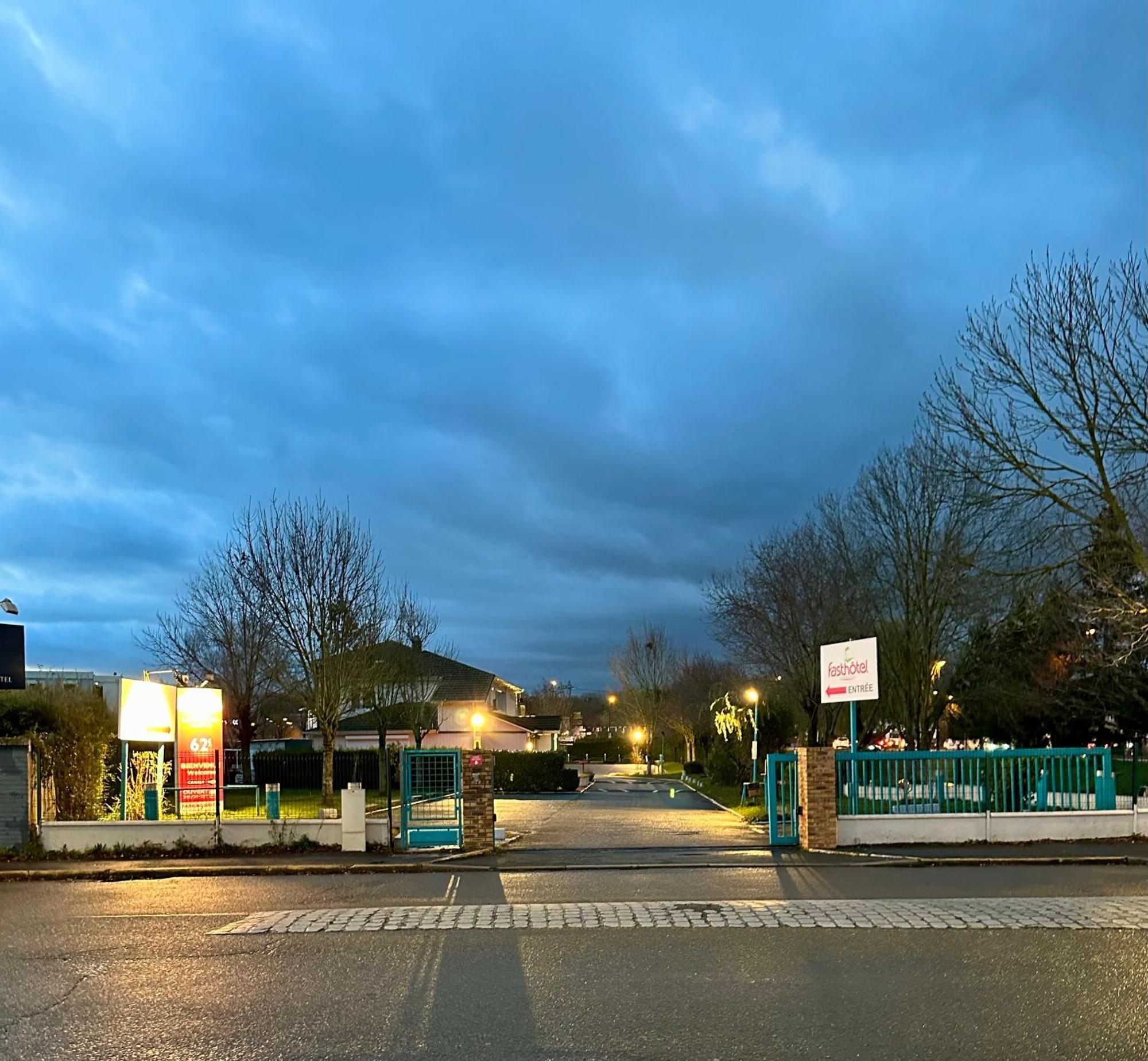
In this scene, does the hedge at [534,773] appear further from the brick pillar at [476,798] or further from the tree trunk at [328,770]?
the brick pillar at [476,798]

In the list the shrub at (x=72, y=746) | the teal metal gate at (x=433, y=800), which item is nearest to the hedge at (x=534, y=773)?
the shrub at (x=72, y=746)

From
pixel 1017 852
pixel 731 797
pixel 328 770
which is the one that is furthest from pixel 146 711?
pixel 731 797

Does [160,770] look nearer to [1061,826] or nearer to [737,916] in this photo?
[737,916]

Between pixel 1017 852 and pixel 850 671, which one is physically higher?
pixel 850 671

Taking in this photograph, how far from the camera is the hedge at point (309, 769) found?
140 ft

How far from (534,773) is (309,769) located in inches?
396

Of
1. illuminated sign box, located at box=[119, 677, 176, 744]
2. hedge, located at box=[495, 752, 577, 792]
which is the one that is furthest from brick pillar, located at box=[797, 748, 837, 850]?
hedge, located at box=[495, 752, 577, 792]

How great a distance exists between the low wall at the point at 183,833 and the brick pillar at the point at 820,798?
22.9 feet

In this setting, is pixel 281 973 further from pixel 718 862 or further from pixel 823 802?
pixel 823 802

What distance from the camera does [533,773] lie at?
47.7m

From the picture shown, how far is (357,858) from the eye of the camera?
1700 centimetres

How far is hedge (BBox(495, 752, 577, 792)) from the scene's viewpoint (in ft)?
156

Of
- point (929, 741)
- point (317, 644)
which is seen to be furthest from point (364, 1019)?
point (929, 741)

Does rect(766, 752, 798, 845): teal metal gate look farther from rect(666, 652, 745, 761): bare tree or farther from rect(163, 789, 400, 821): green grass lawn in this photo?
rect(666, 652, 745, 761): bare tree
